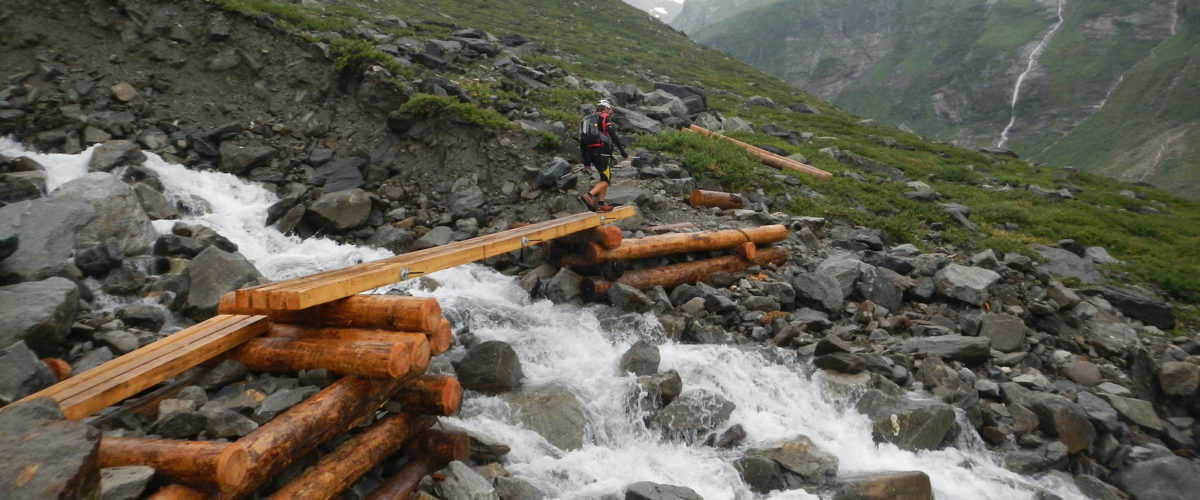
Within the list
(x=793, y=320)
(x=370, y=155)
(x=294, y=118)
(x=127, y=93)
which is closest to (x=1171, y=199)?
(x=793, y=320)

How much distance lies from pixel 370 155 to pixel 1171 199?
111ft

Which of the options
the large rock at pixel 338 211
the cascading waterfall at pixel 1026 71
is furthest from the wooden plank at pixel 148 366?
the cascading waterfall at pixel 1026 71

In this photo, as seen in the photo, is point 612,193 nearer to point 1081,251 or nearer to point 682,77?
point 1081,251

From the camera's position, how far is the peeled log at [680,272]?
34.4 feet

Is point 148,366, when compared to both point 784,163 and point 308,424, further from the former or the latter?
point 784,163

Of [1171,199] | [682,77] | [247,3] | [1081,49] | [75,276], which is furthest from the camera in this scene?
[1081,49]

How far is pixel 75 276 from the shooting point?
328 inches

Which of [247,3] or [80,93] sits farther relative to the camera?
[247,3]

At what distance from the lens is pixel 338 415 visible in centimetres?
485

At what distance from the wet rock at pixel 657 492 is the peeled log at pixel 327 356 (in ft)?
8.08

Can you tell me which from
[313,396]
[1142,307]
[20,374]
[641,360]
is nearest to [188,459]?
[313,396]

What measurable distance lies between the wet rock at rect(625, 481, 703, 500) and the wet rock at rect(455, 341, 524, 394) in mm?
2321

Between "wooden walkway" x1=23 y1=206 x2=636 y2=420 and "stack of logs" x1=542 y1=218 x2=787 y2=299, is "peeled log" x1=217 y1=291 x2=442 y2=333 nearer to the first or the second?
"wooden walkway" x1=23 y1=206 x2=636 y2=420

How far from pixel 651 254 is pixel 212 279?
7225 mm
